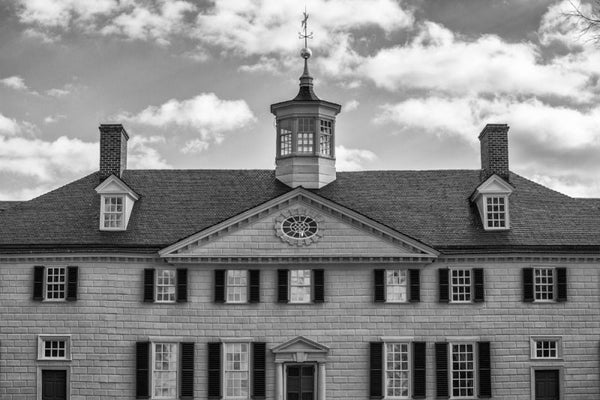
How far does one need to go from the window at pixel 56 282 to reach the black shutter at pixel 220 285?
6106 millimetres

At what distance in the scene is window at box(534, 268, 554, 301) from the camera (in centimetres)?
3450

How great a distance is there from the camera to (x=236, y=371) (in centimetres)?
3375

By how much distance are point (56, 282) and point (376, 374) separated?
1340cm

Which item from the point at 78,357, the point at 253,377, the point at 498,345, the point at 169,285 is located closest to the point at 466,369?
the point at 498,345

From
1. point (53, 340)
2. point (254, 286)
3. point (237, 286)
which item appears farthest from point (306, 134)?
point (53, 340)

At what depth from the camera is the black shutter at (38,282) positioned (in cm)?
3375

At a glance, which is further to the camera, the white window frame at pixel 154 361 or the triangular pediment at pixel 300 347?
the triangular pediment at pixel 300 347

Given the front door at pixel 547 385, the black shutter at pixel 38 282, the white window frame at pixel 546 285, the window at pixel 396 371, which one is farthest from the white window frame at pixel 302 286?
the black shutter at pixel 38 282

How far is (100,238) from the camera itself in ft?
113

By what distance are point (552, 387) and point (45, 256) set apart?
21213mm

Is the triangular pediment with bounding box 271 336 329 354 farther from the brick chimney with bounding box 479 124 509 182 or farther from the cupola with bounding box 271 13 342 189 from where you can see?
the brick chimney with bounding box 479 124 509 182

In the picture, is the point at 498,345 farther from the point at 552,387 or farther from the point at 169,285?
the point at 169,285

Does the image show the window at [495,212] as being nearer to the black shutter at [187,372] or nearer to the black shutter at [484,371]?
the black shutter at [484,371]

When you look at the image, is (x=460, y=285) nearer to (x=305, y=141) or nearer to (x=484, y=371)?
(x=484, y=371)
